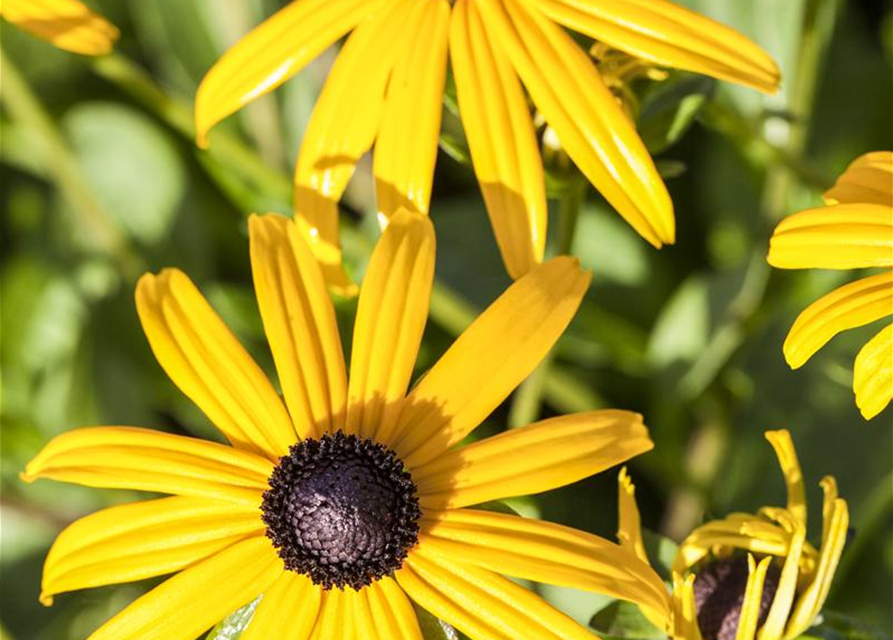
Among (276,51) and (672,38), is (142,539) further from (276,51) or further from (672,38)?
(672,38)

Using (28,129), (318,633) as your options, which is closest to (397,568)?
(318,633)

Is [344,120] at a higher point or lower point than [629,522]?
higher

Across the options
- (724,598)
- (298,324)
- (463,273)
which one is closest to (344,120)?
(298,324)

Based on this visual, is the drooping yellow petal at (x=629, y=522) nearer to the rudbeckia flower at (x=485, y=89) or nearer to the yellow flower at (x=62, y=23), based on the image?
the rudbeckia flower at (x=485, y=89)

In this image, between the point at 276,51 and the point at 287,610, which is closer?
the point at 287,610

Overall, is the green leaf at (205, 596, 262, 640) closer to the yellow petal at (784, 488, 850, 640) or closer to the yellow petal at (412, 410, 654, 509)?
the yellow petal at (412, 410, 654, 509)

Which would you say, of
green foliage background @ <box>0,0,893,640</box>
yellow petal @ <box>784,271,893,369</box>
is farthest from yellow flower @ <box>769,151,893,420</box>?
green foliage background @ <box>0,0,893,640</box>

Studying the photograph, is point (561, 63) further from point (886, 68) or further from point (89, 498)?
point (89, 498)
